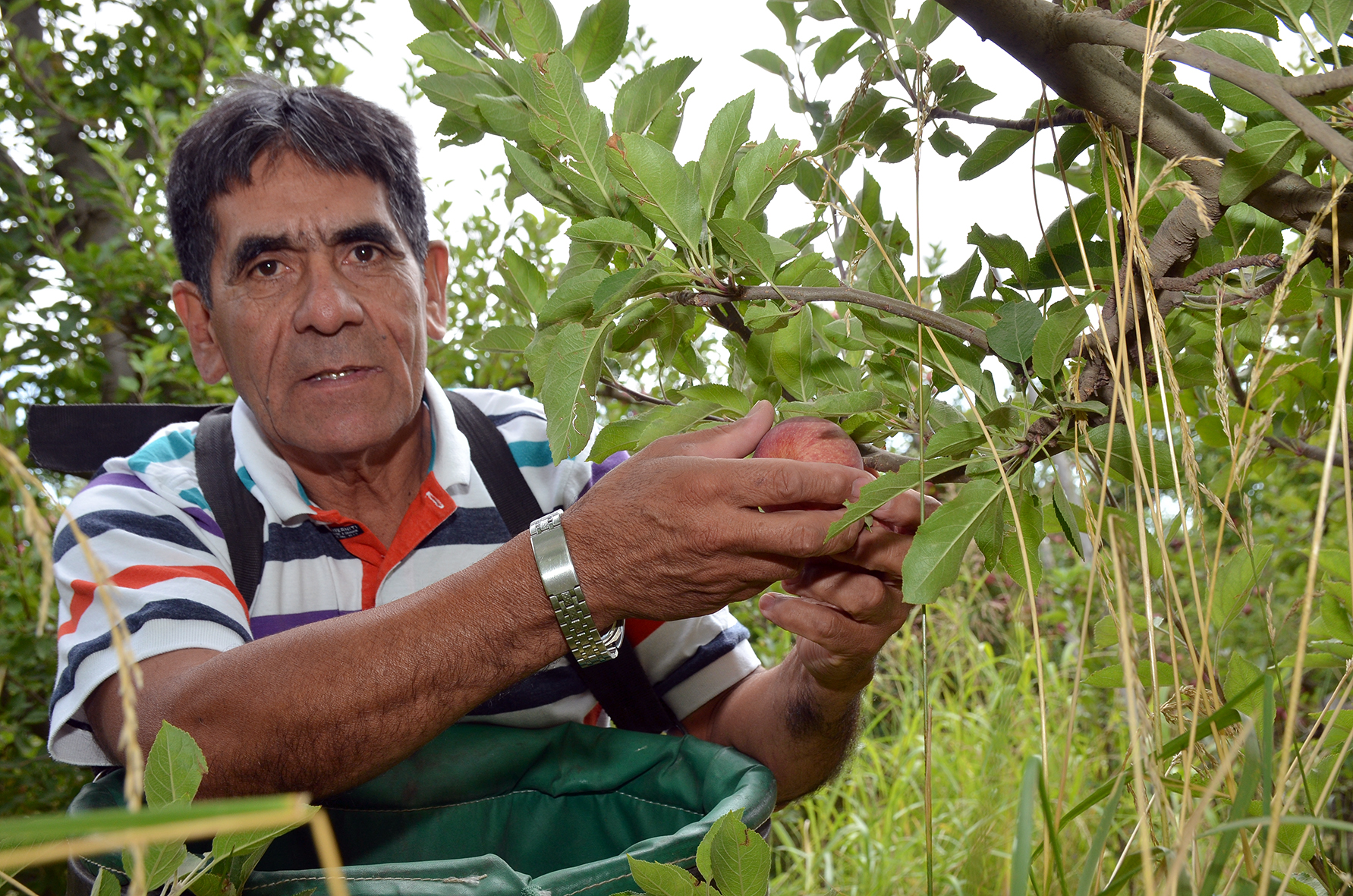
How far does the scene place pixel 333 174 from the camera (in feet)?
6.22

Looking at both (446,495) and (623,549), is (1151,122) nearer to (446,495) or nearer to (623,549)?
(623,549)

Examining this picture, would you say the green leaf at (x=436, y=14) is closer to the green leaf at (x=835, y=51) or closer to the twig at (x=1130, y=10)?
the green leaf at (x=835, y=51)

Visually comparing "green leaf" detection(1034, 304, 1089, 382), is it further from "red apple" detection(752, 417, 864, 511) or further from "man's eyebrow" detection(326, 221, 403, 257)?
"man's eyebrow" detection(326, 221, 403, 257)

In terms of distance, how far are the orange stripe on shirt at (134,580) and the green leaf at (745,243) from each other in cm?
117

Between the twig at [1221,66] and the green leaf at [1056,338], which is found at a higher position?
the twig at [1221,66]

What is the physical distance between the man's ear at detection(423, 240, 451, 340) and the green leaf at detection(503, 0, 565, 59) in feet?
4.68

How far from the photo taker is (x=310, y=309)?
182 cm

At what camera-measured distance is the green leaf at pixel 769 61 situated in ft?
4.17

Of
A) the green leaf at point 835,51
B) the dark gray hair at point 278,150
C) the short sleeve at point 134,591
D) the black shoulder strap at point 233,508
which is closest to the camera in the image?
the green leaf at point 835,51

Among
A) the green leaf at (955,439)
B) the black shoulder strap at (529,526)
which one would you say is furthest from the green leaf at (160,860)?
the black shoulder strap at (529,526)

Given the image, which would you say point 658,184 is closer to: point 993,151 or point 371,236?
point 993,151

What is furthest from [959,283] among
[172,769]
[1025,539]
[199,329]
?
[199,329]

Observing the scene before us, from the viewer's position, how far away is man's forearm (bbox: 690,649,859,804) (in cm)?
167

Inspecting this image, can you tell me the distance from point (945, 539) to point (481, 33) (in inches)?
28.7
